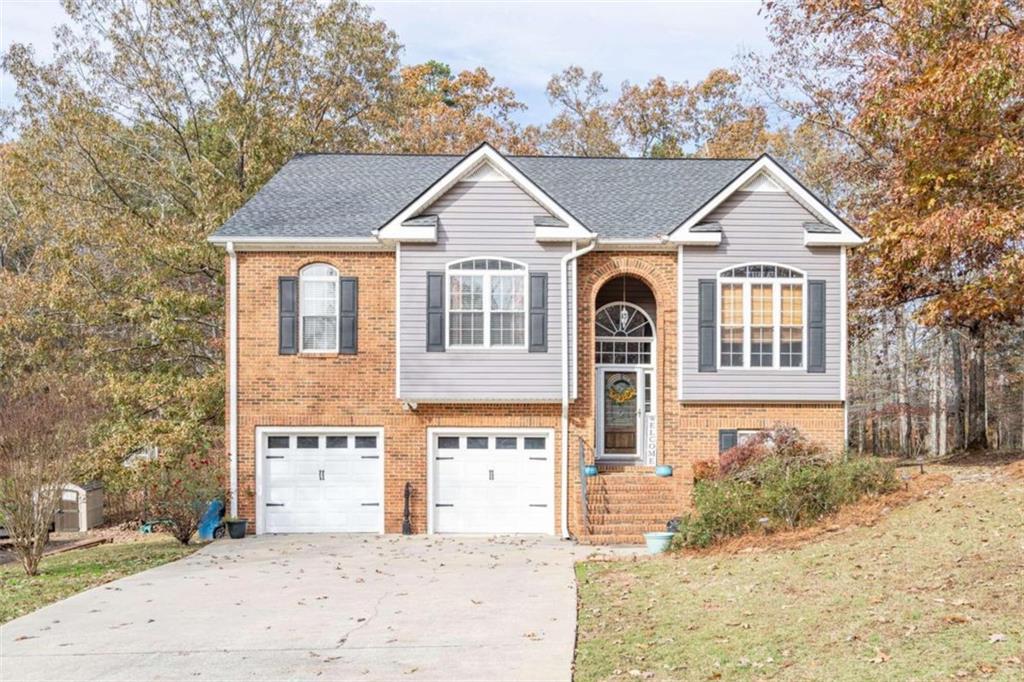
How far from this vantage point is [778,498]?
15.0m

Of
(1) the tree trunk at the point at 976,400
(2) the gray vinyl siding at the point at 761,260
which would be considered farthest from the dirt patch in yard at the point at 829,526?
(1) the tree trunk at the point at 976,400

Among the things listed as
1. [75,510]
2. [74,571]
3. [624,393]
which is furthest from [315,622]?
[75,510]

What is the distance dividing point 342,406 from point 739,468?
7.60 meters

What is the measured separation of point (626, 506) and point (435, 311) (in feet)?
16.7

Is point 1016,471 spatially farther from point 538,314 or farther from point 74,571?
point 74,571

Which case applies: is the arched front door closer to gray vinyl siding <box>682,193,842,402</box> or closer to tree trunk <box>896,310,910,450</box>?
gray vinyl siding <box>682,193,842,402</box>

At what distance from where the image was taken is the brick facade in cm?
1905

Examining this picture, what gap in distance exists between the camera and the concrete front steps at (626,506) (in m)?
17.6

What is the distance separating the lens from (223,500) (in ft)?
62.7

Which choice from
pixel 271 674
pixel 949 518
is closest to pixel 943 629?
pixel 949 518

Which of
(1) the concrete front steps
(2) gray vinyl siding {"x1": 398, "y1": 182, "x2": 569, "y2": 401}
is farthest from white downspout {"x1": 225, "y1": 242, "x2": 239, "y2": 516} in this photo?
(1) the concrete front steps

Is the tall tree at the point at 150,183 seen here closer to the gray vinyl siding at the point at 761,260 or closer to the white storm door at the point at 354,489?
the white storm door at the point at 354,489

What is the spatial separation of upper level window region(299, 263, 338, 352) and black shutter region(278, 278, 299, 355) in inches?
4.6

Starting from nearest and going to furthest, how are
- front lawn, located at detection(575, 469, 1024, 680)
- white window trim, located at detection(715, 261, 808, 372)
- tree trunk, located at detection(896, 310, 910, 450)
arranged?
front lawn, located at detection(575, 469, 1024, 680), white window trim, located at detection(715, 261, 808, 372), tree trunk, located at detection(896, 310, 910, 450)
